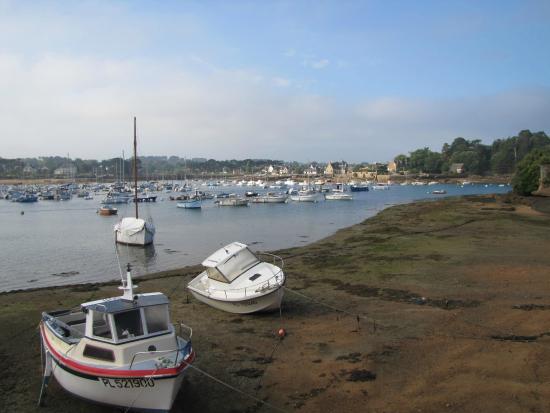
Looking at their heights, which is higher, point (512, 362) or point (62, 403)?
point (512, 362)

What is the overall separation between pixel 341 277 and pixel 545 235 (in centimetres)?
1953

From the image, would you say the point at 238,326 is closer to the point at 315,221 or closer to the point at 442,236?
the point at 442,236

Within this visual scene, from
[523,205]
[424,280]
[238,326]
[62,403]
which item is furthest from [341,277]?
[523,205]

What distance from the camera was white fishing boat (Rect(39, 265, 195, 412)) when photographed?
9891 millimetres

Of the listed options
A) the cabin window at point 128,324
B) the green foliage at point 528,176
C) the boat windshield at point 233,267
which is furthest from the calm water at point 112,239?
the green foliage at point 528,176

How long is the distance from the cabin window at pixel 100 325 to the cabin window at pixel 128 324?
341mm

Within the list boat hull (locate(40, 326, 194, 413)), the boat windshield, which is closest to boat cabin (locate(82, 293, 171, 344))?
boat hull (locate(40, 326, 194, 413))

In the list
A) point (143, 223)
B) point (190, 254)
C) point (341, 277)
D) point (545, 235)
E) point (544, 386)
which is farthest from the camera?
point (143, 223)

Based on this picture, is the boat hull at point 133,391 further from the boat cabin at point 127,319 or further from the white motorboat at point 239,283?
the white motorboat at point 239,283

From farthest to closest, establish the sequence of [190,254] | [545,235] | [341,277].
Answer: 1. [190,254]
2. [545,235]
3. [341,277]

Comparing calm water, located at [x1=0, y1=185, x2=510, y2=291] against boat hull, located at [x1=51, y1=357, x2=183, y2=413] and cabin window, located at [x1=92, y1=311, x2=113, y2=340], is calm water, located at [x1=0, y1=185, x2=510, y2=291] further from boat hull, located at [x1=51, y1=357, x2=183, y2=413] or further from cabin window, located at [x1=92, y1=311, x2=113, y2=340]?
boat hull, located at [x1=51, y1=357, x2=183, y2=413]

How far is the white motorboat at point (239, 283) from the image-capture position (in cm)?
1702

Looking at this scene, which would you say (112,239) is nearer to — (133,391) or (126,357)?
(126,357)

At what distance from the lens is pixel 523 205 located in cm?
6450
